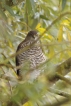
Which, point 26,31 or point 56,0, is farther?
point 26,31

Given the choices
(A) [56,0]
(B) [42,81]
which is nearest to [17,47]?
(A) [56,0]

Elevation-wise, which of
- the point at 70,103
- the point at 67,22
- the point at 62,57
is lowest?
the point at 70,103

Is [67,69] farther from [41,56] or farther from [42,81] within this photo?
[41,56]

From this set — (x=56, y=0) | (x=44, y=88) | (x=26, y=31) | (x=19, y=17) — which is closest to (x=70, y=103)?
(x=44, y=88)

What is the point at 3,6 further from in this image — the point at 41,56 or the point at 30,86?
the point at 30,86

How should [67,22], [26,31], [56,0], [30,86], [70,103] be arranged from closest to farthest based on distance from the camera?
[70,103] < [30,86] < [56,0] < [67,22] < [26,31]

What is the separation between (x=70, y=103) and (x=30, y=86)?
0.12m

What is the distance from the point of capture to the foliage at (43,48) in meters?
0.61

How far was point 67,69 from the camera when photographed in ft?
3.08

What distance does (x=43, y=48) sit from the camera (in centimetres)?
151

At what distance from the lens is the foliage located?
61 centimetres

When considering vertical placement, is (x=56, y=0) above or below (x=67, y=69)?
above

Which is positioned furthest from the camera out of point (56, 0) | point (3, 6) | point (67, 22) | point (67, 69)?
point (67, 22)

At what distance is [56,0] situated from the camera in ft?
4.10
